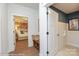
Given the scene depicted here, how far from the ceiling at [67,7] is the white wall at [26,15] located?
0.33 meters

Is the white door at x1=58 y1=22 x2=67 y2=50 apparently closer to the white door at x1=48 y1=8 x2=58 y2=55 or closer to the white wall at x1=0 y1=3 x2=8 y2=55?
the white door at x1=48 y1=8 x2=58 y2=55

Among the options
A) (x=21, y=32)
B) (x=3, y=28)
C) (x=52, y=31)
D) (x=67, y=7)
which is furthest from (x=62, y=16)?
(x=3, y=28)

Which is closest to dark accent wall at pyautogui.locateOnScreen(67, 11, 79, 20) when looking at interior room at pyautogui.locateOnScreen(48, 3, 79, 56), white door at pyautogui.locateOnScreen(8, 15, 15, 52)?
interior room at pyautogui.locateOnScreen(48, 3, 79, 56)

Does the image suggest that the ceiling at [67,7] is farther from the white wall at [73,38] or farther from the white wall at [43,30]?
the white wall at [73,38]

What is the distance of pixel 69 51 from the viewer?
5.61 ft

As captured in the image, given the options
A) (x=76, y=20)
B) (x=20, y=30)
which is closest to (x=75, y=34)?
(x=76, y=20)

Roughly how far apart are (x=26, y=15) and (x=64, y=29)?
601mm

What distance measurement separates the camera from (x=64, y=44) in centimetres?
174

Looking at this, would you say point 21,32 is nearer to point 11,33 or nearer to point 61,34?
point 11,33

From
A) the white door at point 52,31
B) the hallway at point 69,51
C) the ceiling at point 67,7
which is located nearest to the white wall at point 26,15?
the white door at point 52,31

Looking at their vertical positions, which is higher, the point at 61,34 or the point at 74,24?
the point at 74,24

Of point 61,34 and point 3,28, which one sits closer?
point 3,28

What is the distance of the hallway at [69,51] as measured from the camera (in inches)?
66.5

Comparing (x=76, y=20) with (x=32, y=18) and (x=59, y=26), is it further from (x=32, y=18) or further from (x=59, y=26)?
(x=32, y=18)
